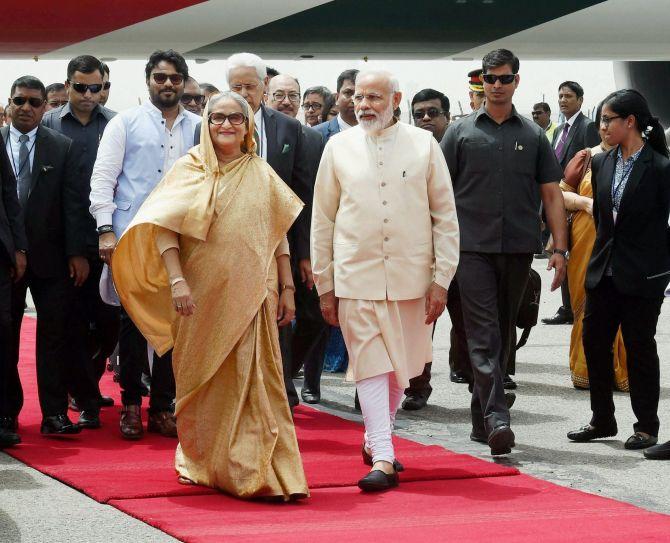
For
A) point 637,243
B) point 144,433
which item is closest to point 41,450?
point 144,433

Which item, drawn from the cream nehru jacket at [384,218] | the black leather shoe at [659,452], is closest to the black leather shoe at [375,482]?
the cream nehru jacket at [384,218]

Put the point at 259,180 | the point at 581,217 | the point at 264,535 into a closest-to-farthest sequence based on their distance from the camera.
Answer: the point at 264,535
the point at 259,180
the point at 581,217

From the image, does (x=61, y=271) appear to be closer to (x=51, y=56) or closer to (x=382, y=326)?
(x=382, y=326)

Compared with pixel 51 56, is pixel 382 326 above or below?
below

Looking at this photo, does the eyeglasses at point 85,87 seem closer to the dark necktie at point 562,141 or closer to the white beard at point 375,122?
the white beard at point 375,122

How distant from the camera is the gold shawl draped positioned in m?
8.88

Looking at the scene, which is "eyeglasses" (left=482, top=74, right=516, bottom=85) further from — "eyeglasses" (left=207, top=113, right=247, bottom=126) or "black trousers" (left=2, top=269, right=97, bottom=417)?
"black trousers" (left=2, top=269, right=97, bottom=417)

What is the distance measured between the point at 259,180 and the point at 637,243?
1.95 metres

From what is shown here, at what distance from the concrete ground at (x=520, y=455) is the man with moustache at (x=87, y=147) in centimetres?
109

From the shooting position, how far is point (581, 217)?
9.23 metres

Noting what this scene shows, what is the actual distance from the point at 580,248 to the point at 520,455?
2.57 m

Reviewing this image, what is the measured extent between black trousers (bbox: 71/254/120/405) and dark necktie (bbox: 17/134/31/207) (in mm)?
498

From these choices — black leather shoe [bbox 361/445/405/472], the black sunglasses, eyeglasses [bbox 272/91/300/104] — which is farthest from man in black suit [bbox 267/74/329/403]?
eyeglasses [bbox 272/91/300/104]

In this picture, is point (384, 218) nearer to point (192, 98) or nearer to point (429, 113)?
point (429, 113)
